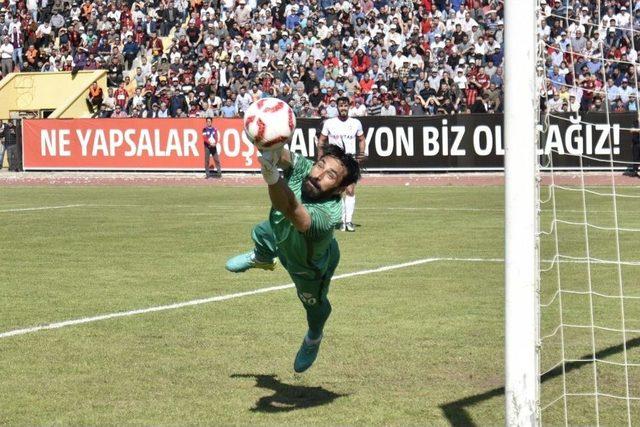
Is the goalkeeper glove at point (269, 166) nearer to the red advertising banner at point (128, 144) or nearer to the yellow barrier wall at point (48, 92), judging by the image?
the red advertising banner at point (128, 144)

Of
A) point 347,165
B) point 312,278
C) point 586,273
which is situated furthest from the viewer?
point 586,273

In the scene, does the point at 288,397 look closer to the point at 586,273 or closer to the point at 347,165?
the point at 347,165

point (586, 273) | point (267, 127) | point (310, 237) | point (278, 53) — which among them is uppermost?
point (278, 53)

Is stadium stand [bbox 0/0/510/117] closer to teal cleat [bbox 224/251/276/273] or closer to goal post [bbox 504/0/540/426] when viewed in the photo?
teal cleat [bbox 224/251/276/273]

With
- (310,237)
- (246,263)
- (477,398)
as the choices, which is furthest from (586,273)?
(310,237)

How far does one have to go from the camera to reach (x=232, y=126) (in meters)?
35.8

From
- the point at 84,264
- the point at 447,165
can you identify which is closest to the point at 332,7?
Result: the point at 447,165

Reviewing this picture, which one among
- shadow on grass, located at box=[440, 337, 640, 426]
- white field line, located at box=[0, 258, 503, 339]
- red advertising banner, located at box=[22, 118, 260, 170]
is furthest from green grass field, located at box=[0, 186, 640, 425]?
red advertising banner, located at box=[22, 118, 260, 170]

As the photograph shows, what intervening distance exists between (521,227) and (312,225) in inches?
65.4

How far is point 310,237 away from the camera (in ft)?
23.4

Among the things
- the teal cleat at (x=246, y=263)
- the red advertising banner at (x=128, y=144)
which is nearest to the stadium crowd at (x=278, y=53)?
the red advertising banner at (x=128, y=144)

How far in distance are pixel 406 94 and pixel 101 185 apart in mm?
9990

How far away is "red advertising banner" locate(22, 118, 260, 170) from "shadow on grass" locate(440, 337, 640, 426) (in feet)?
89.2

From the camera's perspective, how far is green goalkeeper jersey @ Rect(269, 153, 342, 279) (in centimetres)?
710
